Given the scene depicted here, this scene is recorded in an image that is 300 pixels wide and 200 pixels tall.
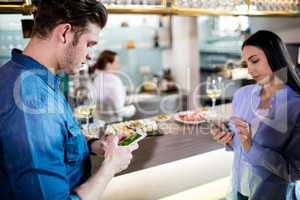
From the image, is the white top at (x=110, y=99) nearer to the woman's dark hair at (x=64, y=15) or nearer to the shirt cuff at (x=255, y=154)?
the shirt cuff at (x=255, y=154)

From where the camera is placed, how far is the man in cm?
88

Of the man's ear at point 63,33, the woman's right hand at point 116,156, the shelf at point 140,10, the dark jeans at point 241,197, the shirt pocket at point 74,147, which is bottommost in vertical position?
the dark jeans at point 241,197

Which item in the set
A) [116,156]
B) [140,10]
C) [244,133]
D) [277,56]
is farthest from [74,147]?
[140,10]

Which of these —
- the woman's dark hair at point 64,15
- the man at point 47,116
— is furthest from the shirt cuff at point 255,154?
the woman's dark hair at point 64,15

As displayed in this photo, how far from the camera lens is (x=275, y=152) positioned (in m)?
1.41

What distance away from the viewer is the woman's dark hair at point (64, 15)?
987 mm

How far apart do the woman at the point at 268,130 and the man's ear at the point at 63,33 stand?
2.90 ft

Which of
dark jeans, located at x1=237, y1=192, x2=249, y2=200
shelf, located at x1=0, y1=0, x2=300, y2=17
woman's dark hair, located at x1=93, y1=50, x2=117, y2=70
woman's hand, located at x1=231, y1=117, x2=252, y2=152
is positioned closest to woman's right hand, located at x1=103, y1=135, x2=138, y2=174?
woman's hand, located at x1=231, y1=117, x2=252, y2=152

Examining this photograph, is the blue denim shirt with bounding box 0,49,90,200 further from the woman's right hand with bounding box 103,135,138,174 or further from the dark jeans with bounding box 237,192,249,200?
the dark jeans with bounding box 237,192,249,200

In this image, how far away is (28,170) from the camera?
87 cm

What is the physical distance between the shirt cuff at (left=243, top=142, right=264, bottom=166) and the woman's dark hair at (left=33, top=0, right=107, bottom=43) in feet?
3.10

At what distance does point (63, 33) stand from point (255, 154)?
102 cm

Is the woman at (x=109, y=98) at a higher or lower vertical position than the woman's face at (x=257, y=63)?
lower

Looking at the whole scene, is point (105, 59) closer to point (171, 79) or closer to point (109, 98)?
point (109, 98)
